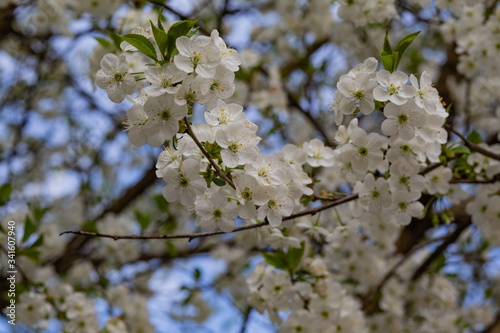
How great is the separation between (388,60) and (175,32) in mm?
674

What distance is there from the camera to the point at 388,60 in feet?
4.66

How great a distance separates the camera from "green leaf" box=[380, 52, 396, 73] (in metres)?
1.41

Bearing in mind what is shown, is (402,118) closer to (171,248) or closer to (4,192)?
(4,192)

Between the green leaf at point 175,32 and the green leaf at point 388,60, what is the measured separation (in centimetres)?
61

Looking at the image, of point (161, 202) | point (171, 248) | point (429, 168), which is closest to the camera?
point (429, 168)

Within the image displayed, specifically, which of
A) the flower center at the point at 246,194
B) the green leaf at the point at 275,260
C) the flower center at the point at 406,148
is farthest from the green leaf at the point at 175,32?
the green leaf at the point at 275,260

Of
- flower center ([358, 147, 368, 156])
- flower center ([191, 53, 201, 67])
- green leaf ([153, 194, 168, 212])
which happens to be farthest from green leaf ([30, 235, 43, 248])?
flower center ([358, 147, 368, 156])

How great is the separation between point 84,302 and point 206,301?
1.75m

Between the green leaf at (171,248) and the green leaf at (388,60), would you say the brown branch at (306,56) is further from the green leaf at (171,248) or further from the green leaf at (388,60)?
the green leaf at (388,60)

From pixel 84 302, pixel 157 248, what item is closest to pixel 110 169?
pixel 157 248

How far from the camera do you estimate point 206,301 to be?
13.3 ft

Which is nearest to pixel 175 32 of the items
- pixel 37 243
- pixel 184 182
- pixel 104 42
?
pixel 184 182

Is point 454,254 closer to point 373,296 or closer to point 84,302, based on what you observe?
point 373,296

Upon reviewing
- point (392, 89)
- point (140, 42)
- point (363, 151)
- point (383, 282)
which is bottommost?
point (383, 282)
